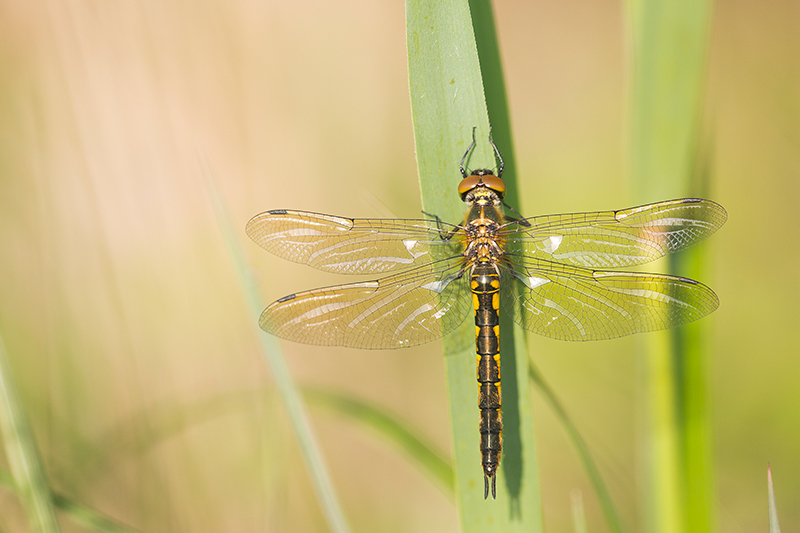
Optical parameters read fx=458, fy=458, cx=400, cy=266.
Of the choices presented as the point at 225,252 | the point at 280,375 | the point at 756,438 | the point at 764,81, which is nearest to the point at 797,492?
the point at 756,438

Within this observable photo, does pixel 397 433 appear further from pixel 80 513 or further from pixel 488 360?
pixel 80 513

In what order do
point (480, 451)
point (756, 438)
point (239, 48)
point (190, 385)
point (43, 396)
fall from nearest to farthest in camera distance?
point (480, 451) → point (43, 396) → point (756, 438) → point (239, 48) → point (190, 385)

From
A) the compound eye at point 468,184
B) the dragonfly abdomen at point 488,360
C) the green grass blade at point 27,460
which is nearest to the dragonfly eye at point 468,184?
the compound eye at point 468,184

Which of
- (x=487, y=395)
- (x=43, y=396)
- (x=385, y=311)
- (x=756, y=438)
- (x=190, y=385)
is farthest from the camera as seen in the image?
(x=190, y=385)

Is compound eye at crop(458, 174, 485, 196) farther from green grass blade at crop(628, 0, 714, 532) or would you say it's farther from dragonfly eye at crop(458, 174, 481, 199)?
green grass blade at crop(628, 0, 714, 532)

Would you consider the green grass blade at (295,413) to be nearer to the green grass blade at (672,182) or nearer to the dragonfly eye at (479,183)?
the dragonfly eye at (479,183)

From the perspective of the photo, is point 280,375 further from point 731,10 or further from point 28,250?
point 731,10

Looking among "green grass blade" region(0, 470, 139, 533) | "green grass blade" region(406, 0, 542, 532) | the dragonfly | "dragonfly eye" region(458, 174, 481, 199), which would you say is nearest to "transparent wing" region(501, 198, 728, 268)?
the dragonfly
